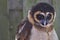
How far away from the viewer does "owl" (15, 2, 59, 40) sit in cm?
165

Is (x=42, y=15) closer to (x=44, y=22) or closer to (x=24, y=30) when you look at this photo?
(x=44, y=22)

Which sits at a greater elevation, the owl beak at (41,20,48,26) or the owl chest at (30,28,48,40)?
the owl beak at (41,20,48,26)

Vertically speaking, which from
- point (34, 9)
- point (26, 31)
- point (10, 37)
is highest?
point (34, 9)

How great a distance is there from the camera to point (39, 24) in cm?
167

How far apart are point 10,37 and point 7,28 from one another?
0.12m

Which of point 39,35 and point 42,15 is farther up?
point 42,15

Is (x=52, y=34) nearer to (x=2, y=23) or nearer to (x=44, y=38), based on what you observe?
(x=44, y=38)

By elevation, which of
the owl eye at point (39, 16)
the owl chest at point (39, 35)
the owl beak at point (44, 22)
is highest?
the owl eye at point (39, 16)

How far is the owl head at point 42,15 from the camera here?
64.6 inches

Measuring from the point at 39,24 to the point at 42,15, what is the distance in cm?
6

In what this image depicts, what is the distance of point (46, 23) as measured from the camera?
1.64 m

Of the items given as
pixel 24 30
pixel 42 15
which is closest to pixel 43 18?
pixel 42 15

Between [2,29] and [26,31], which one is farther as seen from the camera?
[2,29]

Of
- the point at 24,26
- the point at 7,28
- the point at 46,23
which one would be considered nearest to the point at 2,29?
the point at 7,28
